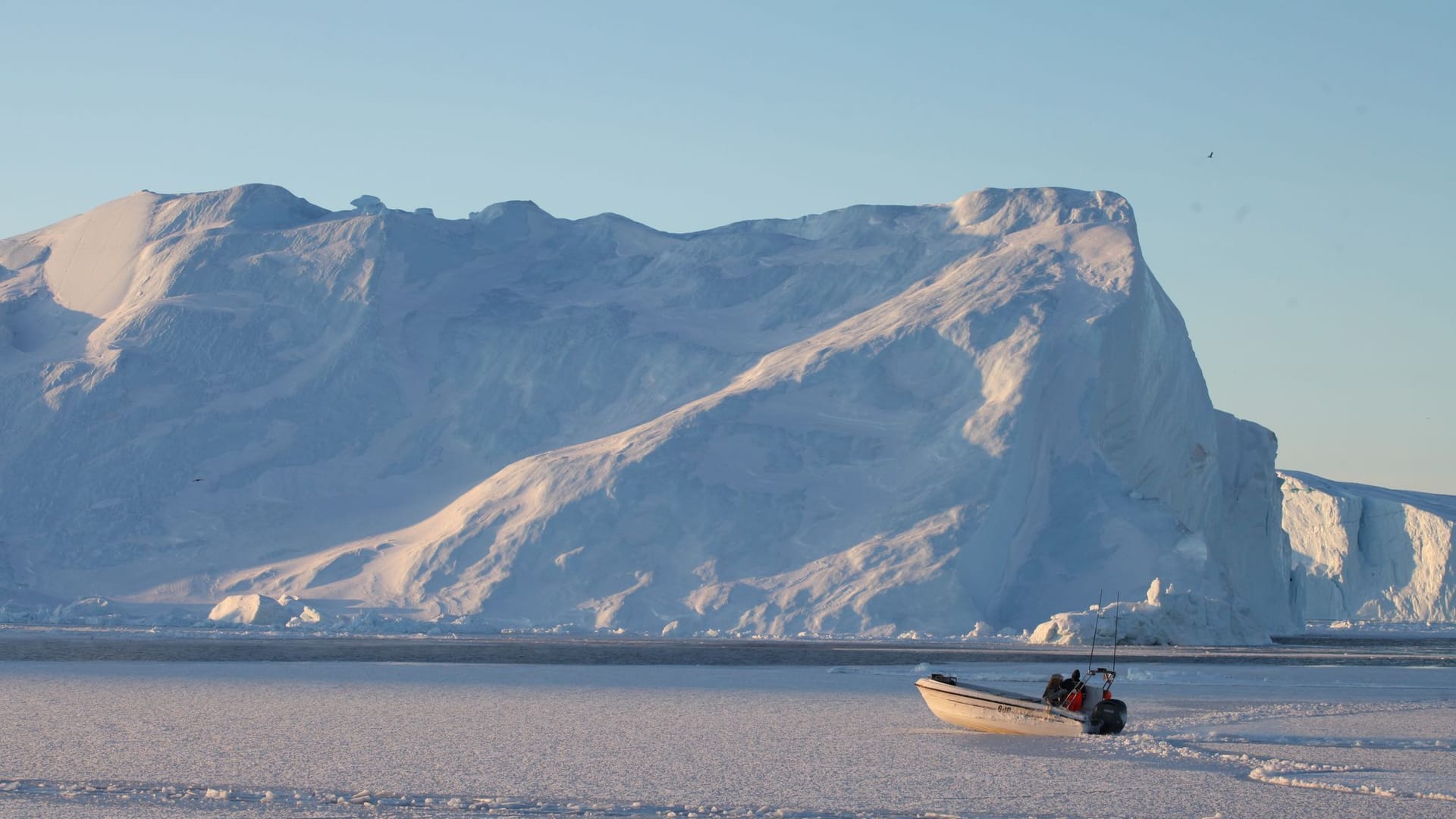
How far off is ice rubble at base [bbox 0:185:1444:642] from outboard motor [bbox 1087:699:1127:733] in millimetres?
24937

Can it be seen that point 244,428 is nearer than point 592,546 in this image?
No

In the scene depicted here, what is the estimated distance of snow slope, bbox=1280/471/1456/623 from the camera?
81.7 m

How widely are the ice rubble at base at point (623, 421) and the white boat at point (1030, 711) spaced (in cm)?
2437

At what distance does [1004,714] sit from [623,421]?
36083 mm

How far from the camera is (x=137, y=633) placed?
38812mm

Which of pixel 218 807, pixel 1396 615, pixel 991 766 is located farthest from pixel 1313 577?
pixel 218 807

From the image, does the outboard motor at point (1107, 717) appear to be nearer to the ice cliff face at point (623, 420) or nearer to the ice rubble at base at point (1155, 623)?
the ice rubble at base at point (1155, 623)

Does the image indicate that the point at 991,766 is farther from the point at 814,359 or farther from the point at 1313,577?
the point at 1313,577

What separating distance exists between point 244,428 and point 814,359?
19792mm

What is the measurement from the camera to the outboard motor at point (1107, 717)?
17.2 m

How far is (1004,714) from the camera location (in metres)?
17.7

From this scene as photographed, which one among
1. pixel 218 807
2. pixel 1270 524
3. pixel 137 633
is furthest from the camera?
pixel 1270 524

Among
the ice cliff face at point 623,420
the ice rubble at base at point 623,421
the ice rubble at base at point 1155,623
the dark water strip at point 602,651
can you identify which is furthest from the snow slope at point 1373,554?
the dark water strip at point 602,651

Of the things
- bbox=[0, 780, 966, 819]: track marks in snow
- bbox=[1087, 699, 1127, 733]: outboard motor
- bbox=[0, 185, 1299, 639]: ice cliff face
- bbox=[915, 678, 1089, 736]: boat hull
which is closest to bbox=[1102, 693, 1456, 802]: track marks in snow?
bbox=[1087, 699, 1127, 733]: outboard motor
